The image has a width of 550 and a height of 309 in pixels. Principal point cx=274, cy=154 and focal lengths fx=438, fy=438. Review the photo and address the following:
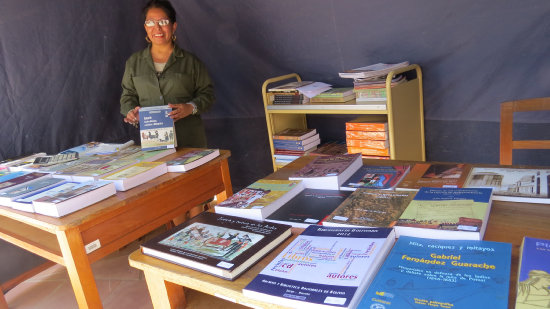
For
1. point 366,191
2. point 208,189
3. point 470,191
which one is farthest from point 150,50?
point 470,191

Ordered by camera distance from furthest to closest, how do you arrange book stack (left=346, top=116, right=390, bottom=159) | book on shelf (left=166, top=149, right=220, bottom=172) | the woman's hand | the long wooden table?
1. book stack (left=346, top=116, right=390, bottom=159)
2. the woman's hand
3. book on shelf (left=166, top=149, right=220, bottom=172)
4. the long wooden table

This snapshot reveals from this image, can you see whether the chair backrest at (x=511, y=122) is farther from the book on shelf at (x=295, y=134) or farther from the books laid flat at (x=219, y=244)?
the book on shelf at (x=295, y=134)

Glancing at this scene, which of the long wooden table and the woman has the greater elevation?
the woman

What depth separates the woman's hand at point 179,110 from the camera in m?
2.28

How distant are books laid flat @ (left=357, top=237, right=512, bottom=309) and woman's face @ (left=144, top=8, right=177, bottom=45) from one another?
78.8 inches

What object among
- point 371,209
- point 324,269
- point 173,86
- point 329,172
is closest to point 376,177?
point 329,172

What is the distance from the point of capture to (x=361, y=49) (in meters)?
2.88

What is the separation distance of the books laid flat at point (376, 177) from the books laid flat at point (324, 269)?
0.34 meters

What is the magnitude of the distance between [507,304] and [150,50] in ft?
7.87

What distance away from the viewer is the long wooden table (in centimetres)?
95

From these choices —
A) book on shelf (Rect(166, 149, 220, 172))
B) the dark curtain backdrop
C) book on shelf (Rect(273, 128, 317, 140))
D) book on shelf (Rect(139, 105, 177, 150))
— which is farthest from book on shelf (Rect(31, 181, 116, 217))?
book on shelf (Rect(273, 128, 317, 140))

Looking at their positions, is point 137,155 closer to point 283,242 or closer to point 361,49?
point 283,242

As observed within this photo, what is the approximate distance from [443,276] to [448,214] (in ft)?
0.85

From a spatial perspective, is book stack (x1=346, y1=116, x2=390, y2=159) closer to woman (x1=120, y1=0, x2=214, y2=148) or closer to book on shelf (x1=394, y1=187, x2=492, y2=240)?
woman (x1=120, y1=0, x2=214, y2=148)
